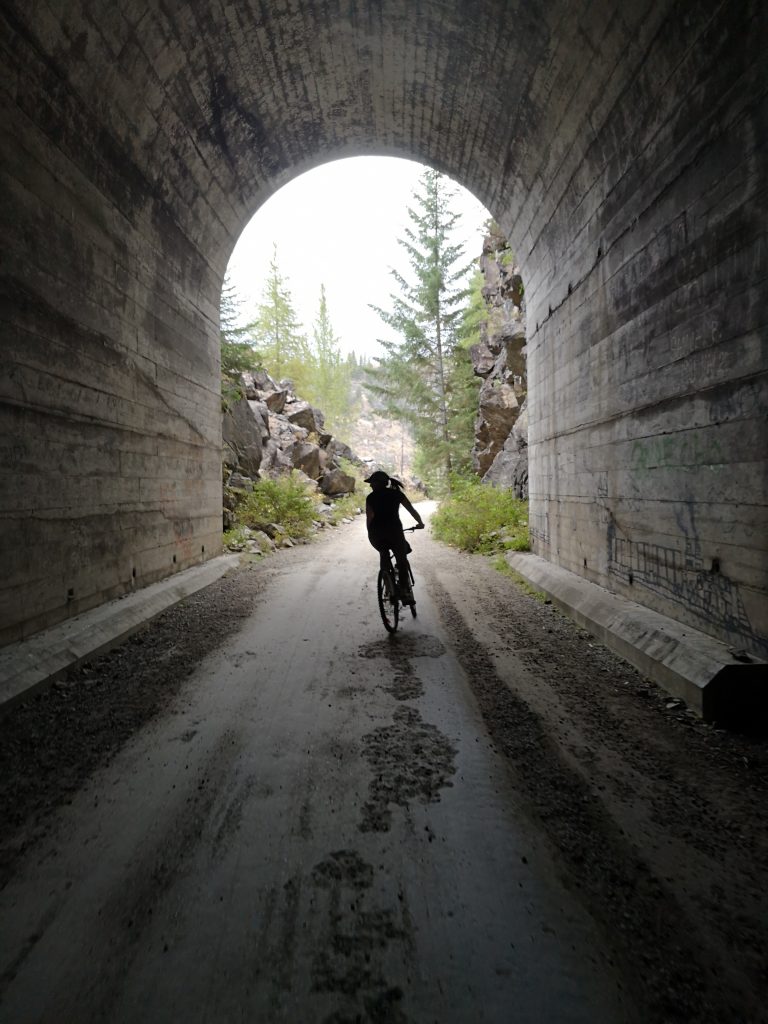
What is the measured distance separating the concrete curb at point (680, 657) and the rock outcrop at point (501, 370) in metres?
8.56

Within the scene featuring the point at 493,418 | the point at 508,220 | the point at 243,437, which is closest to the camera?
the point at 508,220

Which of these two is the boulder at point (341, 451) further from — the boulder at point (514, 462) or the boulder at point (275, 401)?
the boulder at point (514, 462)

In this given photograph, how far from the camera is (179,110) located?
6.53 meters

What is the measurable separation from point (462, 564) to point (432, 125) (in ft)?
27.3

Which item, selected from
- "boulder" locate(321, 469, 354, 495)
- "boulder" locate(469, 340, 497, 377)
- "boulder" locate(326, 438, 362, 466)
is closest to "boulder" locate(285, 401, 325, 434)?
"boulder" locate(326, 438, 362, 466)

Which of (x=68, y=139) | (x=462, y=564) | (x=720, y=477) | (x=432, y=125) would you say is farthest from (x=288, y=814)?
(x=432, y=125)

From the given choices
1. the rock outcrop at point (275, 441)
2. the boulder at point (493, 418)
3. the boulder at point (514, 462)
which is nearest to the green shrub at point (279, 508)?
the rock outcrop at point (275, 441)

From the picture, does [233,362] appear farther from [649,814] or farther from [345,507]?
[649,814]

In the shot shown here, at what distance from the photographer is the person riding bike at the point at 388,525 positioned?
5770 mm

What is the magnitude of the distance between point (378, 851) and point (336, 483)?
67.3 feet

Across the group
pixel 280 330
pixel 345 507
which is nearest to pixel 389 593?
pixel 345 507

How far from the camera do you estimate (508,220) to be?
9.24m

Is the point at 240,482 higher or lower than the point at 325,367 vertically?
lower

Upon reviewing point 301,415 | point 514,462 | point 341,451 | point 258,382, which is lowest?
point 514,462
